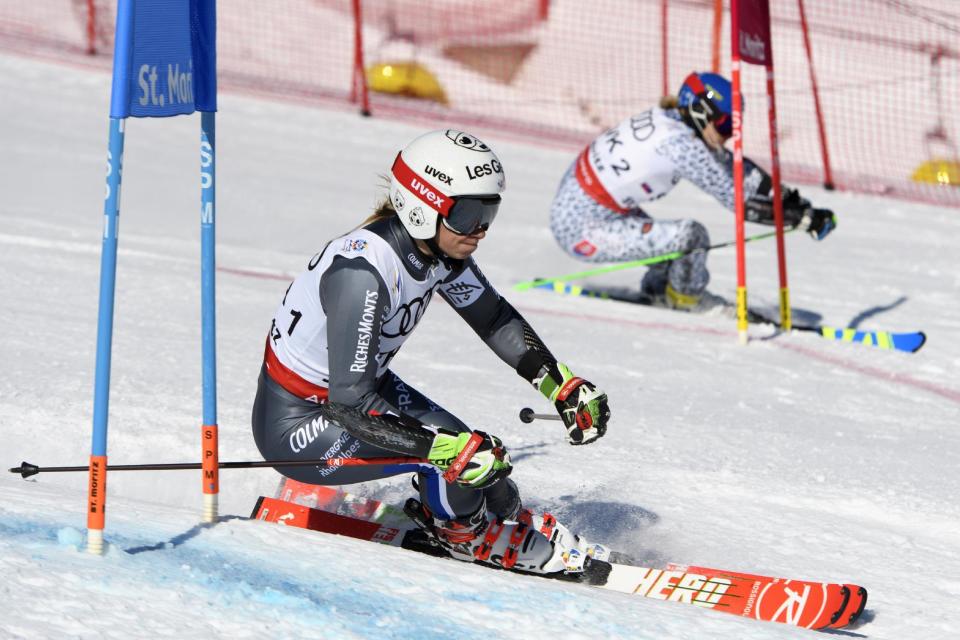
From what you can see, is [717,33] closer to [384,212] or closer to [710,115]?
[710,115]

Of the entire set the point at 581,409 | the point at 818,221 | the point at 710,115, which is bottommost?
the point at 581,409

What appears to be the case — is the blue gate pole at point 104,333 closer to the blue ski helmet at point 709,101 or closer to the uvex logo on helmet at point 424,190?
the uvex logo on helmet at point 424,190

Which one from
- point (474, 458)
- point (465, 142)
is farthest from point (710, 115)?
point (474, 458)

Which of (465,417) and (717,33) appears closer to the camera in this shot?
(465,417)

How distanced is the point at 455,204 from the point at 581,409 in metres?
0.88

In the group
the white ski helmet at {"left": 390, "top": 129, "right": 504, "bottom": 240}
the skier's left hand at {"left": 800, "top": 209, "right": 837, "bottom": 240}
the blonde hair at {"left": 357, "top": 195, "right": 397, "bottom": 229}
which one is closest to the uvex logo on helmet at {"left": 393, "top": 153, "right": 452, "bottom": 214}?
the white ski helmet at {"left": 390, "top": 129, "right": 504, "bottom": 240}

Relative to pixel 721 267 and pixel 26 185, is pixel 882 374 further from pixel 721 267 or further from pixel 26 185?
pixel 26 185

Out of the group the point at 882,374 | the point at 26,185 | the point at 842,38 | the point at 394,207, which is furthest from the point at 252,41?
the point at 394,207

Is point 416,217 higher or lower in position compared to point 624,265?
lower

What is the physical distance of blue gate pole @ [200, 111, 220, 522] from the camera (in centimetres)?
419

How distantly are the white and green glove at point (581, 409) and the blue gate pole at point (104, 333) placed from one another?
157 centimetres

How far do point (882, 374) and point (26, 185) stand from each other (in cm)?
656

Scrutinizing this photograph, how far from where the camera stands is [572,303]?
29.7 feet

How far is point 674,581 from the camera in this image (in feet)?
15.2
